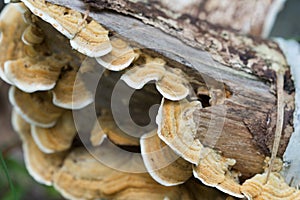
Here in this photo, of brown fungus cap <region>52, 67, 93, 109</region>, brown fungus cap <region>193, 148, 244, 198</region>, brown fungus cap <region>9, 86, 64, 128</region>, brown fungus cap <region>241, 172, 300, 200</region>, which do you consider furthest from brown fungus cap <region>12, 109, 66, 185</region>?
brown fungus cap <region>241, 172, 300, 200</region>

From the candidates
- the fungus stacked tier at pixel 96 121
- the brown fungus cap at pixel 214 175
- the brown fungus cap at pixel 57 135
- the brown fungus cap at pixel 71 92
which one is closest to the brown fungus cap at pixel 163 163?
the fungus stacked tier at pixel 96 121

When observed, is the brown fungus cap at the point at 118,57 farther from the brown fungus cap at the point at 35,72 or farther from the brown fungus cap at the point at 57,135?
the brown fungus cap at the point at 57,135

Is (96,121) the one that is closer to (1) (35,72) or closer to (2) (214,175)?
(1) (35,72)

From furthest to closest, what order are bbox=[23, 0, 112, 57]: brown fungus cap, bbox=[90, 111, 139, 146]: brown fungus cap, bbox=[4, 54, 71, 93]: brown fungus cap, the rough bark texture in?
bbox=[90, 111, 139, 146]: brown fungus cap → bbox=[4, 54, 71, 93]: brown fungus cap → the rough bark texture → bbox=[23, 0, 112, 57]: brown fungus cap

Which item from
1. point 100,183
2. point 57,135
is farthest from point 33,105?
point 100,183

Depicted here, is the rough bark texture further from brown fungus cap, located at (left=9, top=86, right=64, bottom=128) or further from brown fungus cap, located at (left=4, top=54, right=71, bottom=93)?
brown fungus cap, located at (left=9, top=86, right=64, bottom=128)

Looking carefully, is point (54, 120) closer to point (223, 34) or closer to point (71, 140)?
point (71, 140)
